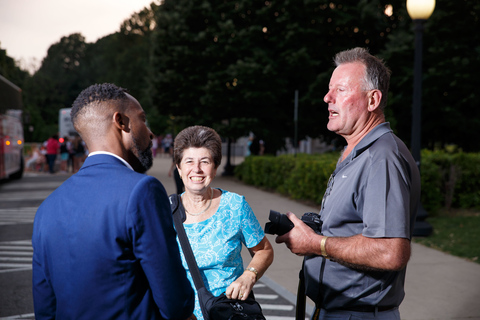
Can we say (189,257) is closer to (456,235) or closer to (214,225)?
(214,225)

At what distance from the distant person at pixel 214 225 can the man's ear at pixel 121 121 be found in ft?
3.38

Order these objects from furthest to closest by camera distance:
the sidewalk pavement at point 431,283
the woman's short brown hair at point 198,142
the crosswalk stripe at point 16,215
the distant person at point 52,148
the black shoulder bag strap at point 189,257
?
the distant person at point 52,148, the crosswalk stripe at point 16,215, the sidewalk pavement at point 431,283, the woman's short brown hair at point 198,142, the black shoulder bag strap at point 189,257

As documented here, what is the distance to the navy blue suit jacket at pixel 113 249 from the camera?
168 centimetres

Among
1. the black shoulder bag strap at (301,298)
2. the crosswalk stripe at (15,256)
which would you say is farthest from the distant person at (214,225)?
the crosswalk stripe at (15,256)

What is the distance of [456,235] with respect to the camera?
887 cm

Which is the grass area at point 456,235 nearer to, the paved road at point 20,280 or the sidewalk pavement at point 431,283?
the sidewalk pavement at point 431,283

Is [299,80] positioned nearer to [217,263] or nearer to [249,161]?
[249,161]

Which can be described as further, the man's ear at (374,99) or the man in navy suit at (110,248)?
the man's ear at (374,99)

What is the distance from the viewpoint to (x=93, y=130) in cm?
190

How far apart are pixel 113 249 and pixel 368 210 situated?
101cm

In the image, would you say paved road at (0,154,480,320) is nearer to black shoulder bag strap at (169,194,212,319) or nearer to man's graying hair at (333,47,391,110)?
black shoulder bag strap at (169,194,212,319)

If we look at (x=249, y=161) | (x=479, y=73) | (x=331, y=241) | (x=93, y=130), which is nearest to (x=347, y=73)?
(x=331, y=241)

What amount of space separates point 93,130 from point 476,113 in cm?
2050

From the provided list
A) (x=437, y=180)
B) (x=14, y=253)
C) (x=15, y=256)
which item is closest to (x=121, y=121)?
(x=15, y=256)
